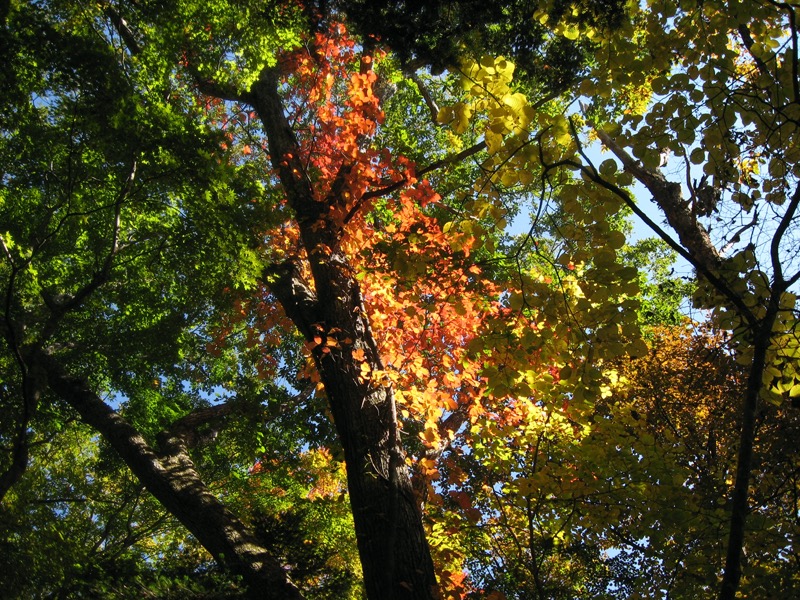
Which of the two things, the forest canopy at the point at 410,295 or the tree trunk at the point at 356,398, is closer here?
the forest canopy at the point at 410,295

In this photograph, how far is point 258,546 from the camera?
3834mm

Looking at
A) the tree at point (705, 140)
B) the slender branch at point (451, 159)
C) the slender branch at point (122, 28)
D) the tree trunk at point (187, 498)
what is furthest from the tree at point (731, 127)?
the slender branch at point (122, 28)

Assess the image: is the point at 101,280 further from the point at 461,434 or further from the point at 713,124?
the point at 461,434

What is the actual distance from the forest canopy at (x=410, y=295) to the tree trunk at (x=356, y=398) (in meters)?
0.02

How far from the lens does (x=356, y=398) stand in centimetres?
400

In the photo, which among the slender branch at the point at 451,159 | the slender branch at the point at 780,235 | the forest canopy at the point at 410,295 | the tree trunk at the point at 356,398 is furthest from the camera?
the slender branch at the point at 451,159

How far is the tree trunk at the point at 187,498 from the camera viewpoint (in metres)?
3.60

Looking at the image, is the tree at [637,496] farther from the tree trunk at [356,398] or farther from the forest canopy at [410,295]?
the tree trunk at [356,398]

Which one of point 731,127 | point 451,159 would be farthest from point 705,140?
point 451,159

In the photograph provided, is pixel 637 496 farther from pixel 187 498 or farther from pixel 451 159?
pixel 187 498

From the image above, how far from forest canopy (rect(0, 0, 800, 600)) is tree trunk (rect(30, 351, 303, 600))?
0.03 m

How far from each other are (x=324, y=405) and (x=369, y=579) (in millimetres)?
4766

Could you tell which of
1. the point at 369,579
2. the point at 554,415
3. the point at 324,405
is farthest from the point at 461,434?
the point at 369,579

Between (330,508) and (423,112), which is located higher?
(423,112)
